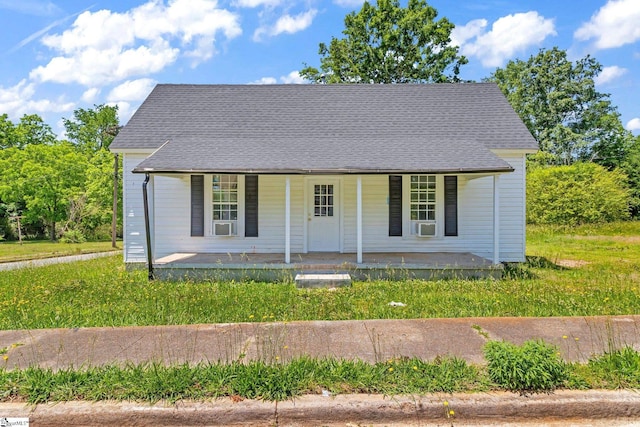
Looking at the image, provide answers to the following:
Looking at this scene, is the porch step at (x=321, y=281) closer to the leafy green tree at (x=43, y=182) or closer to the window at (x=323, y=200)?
the window at (x=323, y=200)

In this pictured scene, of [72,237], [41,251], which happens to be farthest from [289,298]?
[72,237]

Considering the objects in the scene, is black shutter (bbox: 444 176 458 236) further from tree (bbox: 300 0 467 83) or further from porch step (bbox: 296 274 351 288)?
tree (bbox: 300 0 467 83)

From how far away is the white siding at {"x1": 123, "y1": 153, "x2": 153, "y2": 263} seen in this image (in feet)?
34.9

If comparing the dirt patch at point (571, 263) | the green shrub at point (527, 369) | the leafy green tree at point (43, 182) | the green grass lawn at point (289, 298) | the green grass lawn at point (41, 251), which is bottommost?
the green grass lawn at point (41, 251)

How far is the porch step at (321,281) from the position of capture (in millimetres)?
7949

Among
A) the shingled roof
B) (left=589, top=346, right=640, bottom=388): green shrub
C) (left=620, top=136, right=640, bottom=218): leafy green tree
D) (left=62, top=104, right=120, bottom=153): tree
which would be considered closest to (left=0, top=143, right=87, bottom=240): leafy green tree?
(left=62, top=104, right=120, bottom=153): tree

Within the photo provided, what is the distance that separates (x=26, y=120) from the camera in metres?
39.2

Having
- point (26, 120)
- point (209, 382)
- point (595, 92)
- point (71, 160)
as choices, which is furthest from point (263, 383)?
Answer: point (26, 120)

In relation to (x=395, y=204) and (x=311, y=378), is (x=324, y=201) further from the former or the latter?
(x=311, y=378)

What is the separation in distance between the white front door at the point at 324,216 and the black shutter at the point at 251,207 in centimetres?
141

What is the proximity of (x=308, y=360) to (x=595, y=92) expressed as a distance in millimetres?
39771

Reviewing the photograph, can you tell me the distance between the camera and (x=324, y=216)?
11.0 meters

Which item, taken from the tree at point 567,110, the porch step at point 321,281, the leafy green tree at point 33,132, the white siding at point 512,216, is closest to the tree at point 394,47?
the tree at point 567,110

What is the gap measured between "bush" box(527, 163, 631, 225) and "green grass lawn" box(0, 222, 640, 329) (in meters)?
12.5
